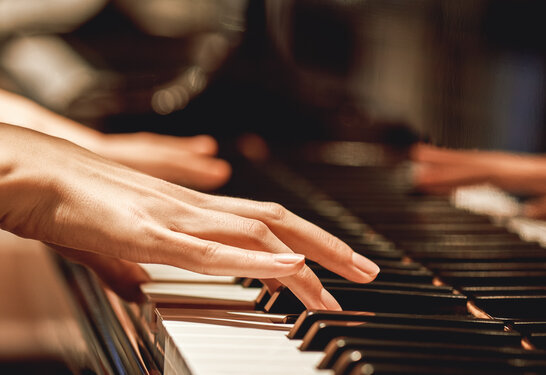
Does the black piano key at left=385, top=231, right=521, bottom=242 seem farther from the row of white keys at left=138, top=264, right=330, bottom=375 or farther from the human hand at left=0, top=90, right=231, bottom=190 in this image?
the human hand at left=0, top=90, right=231, bottom=190

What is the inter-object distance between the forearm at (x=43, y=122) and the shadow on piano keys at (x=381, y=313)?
24.3 inches

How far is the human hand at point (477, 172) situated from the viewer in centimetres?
194

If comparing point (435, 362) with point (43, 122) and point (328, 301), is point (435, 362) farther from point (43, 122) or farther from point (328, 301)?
point (43, 122)

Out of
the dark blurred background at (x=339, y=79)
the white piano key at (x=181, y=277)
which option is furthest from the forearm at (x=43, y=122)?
the white piano key at (x=181, y=277)

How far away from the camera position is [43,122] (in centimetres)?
203

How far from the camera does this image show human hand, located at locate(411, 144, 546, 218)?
194cm

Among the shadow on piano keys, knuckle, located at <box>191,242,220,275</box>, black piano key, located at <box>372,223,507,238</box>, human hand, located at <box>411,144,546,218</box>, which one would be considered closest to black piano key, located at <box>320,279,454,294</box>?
the shadow on piano keys

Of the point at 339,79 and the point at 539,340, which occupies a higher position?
the point at 339,79

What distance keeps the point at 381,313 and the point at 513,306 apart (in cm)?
25

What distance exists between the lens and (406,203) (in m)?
1.78

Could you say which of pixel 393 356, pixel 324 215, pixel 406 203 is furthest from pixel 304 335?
pixel 406 203

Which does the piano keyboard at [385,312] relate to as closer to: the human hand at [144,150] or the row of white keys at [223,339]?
the row of white keys at [223,339]

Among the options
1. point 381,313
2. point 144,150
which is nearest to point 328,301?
point 381,313

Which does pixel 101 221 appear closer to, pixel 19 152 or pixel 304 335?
pixel 19 152
